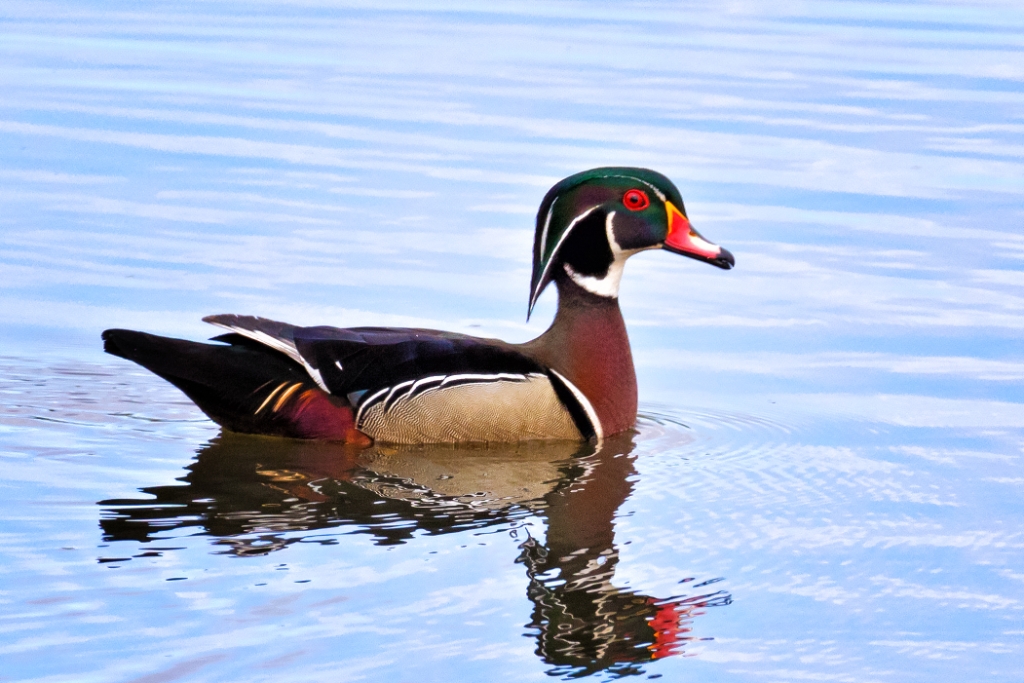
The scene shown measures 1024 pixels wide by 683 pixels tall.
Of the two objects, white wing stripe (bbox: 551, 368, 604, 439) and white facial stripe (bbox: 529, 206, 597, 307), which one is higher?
white facial stripe (bbox: 529, 206, 597, 307)

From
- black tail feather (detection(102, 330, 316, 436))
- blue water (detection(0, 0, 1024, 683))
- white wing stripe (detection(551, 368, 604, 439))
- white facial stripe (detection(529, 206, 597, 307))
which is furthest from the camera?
white facial stripe (detection(529, 206, 597, 307))

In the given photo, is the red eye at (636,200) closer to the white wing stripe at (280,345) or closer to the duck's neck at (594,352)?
the duck's neck at (594,352)

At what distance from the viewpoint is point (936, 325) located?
10797 mm

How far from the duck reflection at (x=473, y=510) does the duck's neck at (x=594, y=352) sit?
19 centimetres

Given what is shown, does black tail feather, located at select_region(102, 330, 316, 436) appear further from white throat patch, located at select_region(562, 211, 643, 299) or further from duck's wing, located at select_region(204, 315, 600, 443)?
white throat patch, located at select_region(562, 211, 643, 299)

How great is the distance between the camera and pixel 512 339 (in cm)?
1035

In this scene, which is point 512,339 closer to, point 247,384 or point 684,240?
point 684,240

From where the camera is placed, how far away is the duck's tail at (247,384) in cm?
855

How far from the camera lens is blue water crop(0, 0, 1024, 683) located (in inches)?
244

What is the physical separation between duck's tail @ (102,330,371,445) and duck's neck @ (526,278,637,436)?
1143 millimetres

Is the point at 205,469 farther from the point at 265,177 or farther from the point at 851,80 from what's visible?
the point at 851,80

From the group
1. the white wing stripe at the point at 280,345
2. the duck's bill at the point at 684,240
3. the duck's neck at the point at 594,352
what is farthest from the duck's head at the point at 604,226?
the white wing stripe at the point at 280,345

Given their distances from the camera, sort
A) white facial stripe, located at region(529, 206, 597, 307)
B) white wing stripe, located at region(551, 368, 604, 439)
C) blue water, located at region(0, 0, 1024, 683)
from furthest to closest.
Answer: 1. white facial stripe, located at region(529, 206, 597, 307)
2. white wing stripe, located at region(551, 368, 604, 439)
3. blue water, located at region(0, 0, 1024, 683)

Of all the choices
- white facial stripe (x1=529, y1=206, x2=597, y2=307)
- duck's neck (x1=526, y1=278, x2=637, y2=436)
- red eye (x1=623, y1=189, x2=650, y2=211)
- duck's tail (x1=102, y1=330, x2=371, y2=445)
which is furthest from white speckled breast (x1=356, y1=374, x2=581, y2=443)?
red eye (x1=623, y1=189, x2=650, y2=211)
